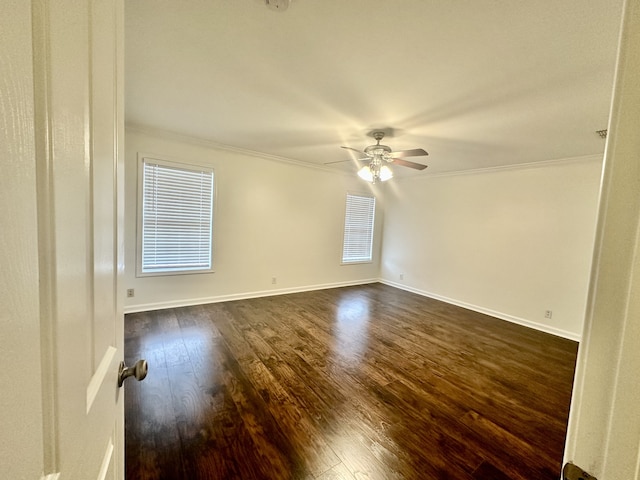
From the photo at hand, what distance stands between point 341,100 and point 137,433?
2865 mm

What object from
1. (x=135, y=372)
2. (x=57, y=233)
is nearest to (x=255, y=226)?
(x=135, y=372)

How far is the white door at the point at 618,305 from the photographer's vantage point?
16.5 inches

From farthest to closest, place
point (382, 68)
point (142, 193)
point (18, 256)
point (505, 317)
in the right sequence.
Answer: point (505, 317), point (142, 193), point (382, 68), point (18, 256)

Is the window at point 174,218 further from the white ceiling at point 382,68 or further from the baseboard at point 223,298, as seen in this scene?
the white ceiling at point 382,68

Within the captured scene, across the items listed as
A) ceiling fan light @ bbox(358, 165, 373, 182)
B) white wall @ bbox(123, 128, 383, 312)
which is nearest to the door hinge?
ceiling fan light @ bbox(358, 165, 373, 182)

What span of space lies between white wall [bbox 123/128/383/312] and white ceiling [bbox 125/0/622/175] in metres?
0.80

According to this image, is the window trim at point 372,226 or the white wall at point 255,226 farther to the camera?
the window trim at point 372,226

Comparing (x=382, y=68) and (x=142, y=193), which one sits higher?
(x=382, y=68)

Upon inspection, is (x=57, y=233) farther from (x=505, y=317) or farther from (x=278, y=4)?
(x=505, y=317)

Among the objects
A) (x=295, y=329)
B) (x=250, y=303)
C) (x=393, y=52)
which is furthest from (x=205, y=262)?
(x=393, y=52)

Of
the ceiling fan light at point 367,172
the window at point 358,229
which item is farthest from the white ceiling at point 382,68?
the window at point 358,229

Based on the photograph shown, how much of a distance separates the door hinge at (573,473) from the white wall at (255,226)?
3.86 m

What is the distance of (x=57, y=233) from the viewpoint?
0.36 metres

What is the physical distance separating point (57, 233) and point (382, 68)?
2.00m
